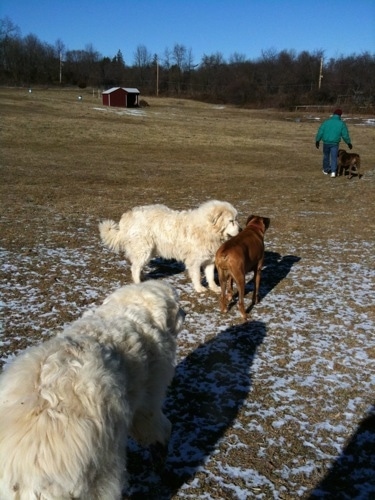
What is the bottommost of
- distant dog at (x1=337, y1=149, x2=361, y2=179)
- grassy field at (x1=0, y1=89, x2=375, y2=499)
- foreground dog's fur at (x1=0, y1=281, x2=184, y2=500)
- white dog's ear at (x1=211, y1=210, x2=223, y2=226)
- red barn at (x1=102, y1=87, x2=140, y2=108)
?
grassy field at (x1=0, y1=89, x2=375, y2=499)

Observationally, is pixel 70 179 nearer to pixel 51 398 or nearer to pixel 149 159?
pixel 149 159

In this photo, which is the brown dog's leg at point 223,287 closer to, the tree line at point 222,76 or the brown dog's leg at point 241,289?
the brown dog's leg at point 241,289

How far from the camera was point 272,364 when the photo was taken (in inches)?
171

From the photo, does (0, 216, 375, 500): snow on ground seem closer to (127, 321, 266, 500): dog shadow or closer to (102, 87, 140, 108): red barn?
(127, 321, 266, 500): dog shadow

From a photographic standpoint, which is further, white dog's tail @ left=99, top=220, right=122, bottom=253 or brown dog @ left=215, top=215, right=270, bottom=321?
white dog's tail @ left=99, top=220, right=122, bottom=253

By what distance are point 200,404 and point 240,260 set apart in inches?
73.3

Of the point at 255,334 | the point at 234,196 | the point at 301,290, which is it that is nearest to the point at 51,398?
the point at 255,334

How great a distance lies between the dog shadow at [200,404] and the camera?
2.98 m

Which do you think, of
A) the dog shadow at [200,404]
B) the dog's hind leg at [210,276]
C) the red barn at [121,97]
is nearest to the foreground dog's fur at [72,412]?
the dog shadow at [200,404]

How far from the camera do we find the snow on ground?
3.04 metres

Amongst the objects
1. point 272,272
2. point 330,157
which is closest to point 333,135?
point 330,157

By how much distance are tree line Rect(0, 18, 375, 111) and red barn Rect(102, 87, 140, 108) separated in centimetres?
2139

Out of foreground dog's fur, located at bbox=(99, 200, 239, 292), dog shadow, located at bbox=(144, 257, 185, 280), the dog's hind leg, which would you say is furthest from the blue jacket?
the dog's hind leg

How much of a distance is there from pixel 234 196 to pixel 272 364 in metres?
8.76
